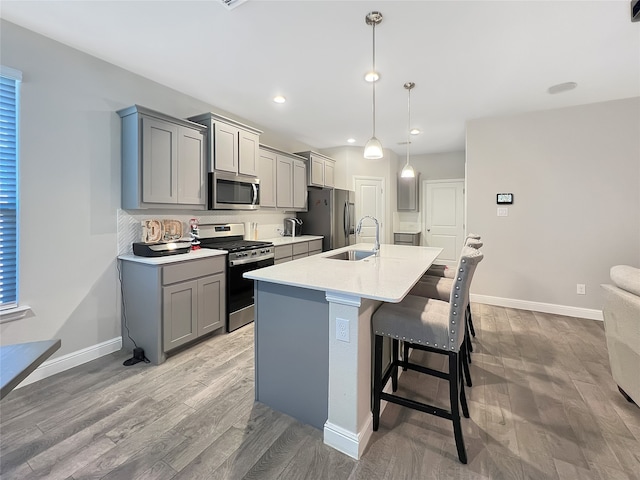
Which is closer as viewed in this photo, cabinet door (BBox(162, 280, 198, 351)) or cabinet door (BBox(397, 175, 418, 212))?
cabinet door (BBox(162, 280, 198, 351))

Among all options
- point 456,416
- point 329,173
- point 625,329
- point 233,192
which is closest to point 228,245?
→ point 233,192

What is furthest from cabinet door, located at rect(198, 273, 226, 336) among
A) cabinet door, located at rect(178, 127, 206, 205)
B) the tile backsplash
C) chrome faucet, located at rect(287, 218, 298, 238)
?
chrome faucet, located at rect(287, 218, 298, 238)

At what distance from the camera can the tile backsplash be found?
282cm

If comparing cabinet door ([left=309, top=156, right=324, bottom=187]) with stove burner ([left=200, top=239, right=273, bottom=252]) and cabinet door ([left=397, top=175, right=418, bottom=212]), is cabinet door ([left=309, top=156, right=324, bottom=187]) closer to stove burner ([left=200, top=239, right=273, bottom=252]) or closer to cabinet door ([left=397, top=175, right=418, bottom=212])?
stove burner ([left=200, top=239, right=273, bottom=252])

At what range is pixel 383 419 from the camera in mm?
1872

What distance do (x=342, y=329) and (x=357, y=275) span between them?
15.9 inches

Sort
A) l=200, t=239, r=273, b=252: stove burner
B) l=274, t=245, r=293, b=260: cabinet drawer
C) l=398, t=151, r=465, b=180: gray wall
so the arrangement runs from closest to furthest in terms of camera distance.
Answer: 1. l=200, t=239, r=273, b=252: stove burner
2. l=274, t=245, r=293, b=260: cabinet drawer
3. l=398, t=151, r=465, b=180: gray wall

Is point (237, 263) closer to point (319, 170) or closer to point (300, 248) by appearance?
point (300, 248)

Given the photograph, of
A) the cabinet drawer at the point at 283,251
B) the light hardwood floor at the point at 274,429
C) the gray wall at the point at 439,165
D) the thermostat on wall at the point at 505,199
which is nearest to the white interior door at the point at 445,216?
the gray wall at the point at 439,165

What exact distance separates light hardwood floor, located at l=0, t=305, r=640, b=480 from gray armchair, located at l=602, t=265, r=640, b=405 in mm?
194

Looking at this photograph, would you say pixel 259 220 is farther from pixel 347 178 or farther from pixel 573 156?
pixel 573 156

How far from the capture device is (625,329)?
1.87m

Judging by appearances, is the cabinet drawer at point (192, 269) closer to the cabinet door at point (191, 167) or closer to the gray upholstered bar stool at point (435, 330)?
the cabinet door at point (191, 167)

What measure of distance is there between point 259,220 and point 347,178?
2243mm
